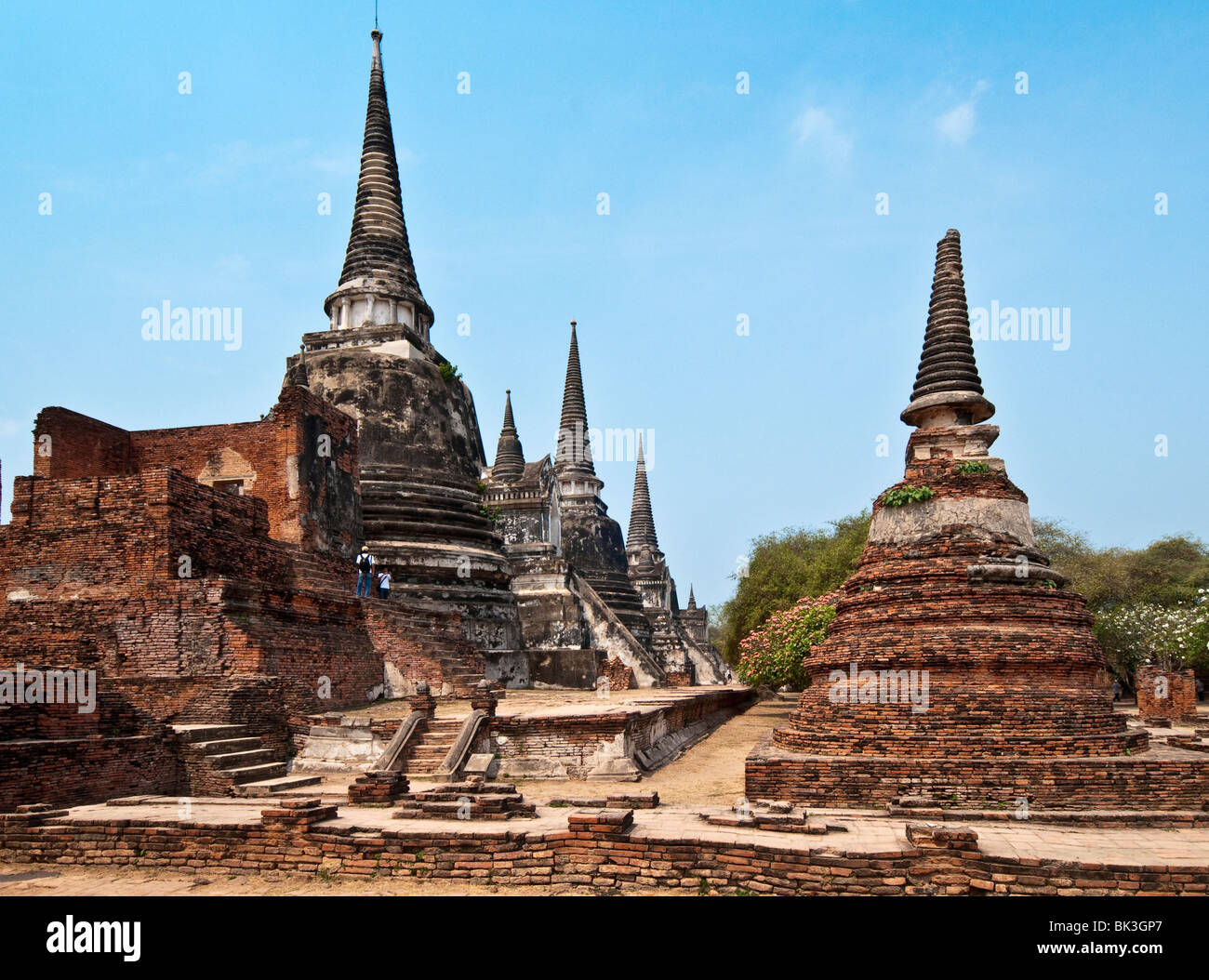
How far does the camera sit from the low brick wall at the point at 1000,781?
995 centimetres

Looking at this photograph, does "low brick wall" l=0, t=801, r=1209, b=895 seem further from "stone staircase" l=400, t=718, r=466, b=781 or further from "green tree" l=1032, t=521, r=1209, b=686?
"green tree" l=1032, t=521, r=1209, b=686

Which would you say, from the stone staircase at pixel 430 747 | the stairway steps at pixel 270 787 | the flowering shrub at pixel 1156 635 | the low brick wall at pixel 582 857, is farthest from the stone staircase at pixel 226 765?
the flowering shrub at pixel 1156 635

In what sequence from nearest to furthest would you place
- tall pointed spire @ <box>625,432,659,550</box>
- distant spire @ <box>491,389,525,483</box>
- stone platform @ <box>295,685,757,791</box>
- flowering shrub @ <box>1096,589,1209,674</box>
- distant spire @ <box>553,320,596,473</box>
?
stone platform @ <box>295,685,757,791</box> → flowering shrub @ <box>1096,589,1209,674</box> → distant spire @ <box>491,389,525,483</box> → distant spire @ <box>553,320,596,473</box> → tall pointed spire @ <box>625,432,659,550</box>

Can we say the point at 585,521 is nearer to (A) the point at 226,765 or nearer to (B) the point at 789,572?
(B) the point at 789,572

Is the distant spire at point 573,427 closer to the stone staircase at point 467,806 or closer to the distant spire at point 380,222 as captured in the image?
the distant spire at point 380,222

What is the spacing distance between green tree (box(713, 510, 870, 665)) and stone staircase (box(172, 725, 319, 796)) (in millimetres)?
19283

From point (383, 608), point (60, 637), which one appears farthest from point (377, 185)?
point (60, 637)

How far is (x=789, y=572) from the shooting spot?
33219mm

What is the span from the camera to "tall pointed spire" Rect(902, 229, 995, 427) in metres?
13.2

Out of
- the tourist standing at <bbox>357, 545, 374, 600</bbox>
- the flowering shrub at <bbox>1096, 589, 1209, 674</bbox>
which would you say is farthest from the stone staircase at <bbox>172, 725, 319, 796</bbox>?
the flowering shrub at <bbox>1096, 589, 1209, 674</bbox>

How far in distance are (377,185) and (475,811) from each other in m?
21.4
